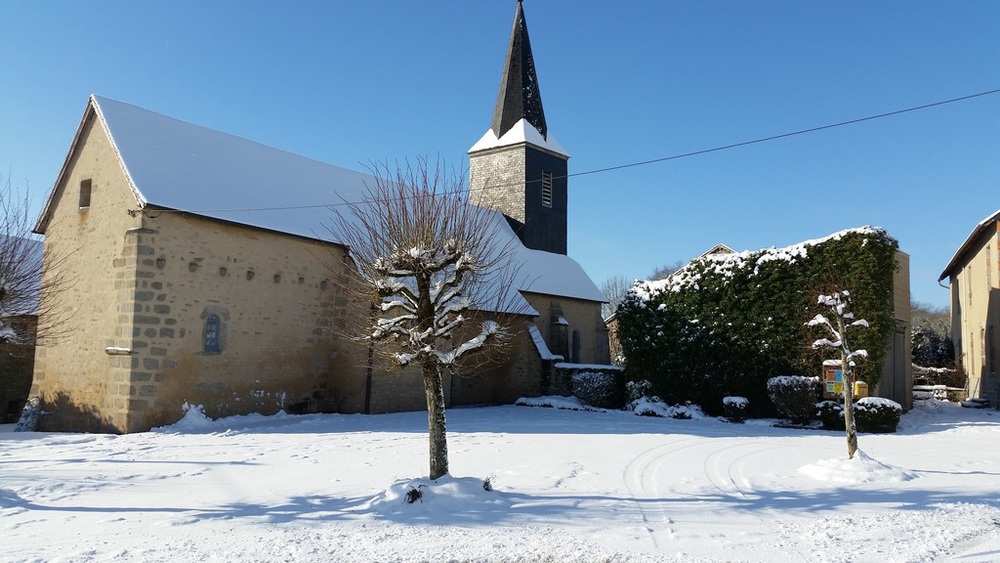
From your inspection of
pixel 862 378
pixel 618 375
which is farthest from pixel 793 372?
pixel 618 375

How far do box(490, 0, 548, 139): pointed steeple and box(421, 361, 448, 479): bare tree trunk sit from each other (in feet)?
76.3

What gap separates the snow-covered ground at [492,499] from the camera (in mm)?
6230

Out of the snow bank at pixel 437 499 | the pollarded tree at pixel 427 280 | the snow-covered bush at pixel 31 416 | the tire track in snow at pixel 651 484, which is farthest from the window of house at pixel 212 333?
the tire track in snow at pixel 651 484

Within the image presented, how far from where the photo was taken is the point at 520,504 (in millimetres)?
7887

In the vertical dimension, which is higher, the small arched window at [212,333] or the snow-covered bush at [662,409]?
the small arched window at [212,333]

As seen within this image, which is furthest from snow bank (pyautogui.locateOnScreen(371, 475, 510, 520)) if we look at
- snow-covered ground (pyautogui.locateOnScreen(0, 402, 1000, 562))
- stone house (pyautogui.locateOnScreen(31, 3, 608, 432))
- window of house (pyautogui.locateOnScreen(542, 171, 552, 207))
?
window of house (pyautogui.locateOnScreen(542, 171, 552, 207))

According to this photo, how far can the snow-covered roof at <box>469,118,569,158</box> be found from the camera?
2992cm

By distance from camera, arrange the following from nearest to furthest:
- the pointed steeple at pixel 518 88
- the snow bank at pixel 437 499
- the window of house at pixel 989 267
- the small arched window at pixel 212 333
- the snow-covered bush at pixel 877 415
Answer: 1. the snow bank at pixel 437 499
2. the small arched window at pixel 212 333
3. the snow-covered bush at pixel 877 415
4. the window of house at pixel 989 267
5. the pointed steeple at pixel 518 88

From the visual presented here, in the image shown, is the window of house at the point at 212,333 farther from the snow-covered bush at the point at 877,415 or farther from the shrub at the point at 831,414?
the snow-covered bush at the point at 877,415

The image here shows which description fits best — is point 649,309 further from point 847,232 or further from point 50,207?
point 50,207

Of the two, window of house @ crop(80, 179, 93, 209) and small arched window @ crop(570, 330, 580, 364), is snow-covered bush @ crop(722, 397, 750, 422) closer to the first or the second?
small arched window @ crop(570, 330, 580, 364)

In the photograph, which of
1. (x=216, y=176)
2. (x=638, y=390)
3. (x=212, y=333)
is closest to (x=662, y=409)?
(x=638, y=390)

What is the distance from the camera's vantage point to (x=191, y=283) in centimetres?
1581

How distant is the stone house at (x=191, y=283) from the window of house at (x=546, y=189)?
11.7m
